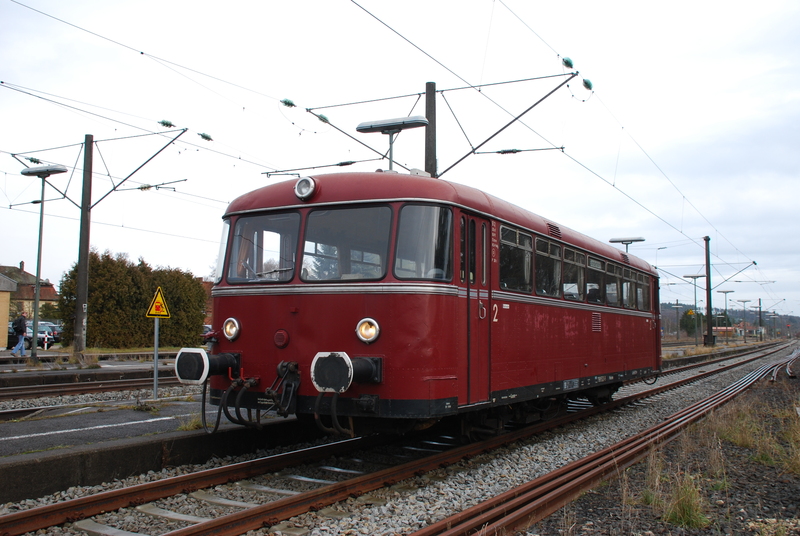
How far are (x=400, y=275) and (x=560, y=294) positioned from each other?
161 inches

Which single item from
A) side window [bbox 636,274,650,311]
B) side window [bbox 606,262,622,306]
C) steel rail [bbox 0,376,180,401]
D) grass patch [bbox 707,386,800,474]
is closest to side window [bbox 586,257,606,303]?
side window [bbox 606,262,622,306]

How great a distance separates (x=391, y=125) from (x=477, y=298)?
493cm

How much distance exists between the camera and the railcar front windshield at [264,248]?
24.2ft

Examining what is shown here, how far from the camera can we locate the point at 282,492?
20.4 ft

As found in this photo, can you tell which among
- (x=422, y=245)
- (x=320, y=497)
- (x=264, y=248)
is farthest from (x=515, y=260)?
(x=320, y=497)

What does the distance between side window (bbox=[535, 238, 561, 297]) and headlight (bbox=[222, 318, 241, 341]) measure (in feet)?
13.4

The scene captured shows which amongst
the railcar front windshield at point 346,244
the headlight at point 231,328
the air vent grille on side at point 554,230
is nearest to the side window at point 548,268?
the air vent grille on side at point 554,230

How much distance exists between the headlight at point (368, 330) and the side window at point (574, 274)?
14.9 ft

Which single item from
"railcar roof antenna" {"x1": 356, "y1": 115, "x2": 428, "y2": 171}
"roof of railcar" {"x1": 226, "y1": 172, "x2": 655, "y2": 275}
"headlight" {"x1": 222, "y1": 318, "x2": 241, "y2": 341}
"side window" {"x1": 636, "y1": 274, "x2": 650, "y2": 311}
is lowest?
"headlight" {"x1": 222, "y1": 318, "x2": 241, "y2": 341}

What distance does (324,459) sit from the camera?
25.2 ft

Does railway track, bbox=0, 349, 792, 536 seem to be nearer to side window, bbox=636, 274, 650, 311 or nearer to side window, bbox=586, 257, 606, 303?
side window, bbox=586, 257, 606, 303

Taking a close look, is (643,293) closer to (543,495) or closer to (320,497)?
(543,495)

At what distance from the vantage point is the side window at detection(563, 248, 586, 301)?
1041 centimetres

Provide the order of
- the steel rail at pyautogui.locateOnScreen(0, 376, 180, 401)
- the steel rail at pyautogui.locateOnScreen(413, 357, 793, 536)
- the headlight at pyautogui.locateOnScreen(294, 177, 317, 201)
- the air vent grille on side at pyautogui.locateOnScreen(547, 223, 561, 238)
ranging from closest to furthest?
the steel rail at pyautogui.locateOnScreen(413, 357, 793, 536)
the headlight at pyautogui.locateOnScreen(294, 177, 317, 201)
the air vent grille on side at pyautogui.locateOnScreen(547, 223, 561, 238)
the steel rail at pyautogui.locateOnScreen(0, 376, 180, 401)
